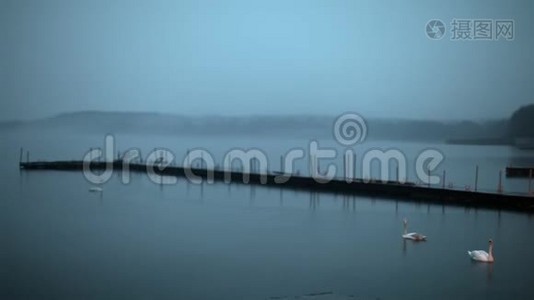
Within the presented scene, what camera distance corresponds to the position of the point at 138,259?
492 centimetres

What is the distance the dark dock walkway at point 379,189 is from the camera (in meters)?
5.75

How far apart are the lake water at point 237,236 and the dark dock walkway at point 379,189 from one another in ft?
0.26

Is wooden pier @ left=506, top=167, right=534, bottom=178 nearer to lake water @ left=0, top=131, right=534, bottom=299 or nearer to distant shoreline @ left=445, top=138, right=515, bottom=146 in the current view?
lake water @ left=0, top=131, right=534, bottom=299

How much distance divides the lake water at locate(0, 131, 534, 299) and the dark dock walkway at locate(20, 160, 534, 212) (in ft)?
0.26

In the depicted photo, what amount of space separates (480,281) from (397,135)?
50.6 inches

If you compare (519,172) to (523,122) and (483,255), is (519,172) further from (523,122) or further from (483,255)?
(483,255)

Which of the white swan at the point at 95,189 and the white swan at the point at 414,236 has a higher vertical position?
the white swan at the point at 95,189

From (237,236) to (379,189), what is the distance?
1370mm

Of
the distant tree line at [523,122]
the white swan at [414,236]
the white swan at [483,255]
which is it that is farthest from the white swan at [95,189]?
the distant tree line at [523,122]

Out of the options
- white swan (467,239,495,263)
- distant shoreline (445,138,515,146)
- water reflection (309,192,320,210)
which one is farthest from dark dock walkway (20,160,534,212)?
white swan (467,239,495,263)

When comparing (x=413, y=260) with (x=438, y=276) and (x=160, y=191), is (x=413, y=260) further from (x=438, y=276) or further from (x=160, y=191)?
(x=160, y=191)

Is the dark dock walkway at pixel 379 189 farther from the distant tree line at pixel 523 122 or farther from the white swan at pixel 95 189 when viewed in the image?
the distant tree line at pixel 523 122

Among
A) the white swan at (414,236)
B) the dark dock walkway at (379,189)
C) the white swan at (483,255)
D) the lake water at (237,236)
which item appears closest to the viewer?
the lake water at (237,236)

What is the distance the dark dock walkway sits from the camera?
18.9 ft
